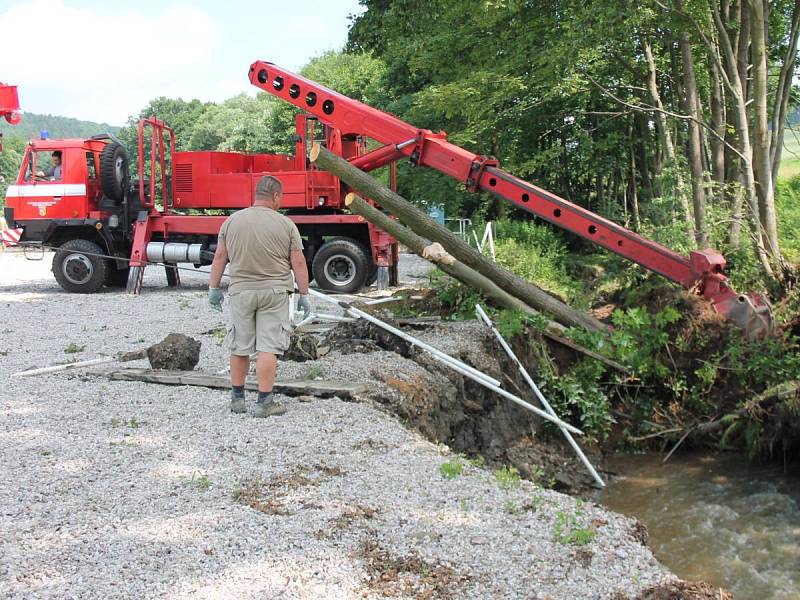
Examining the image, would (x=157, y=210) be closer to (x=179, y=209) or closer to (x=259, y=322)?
(x=179, y=209)

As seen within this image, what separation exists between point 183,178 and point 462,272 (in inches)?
316

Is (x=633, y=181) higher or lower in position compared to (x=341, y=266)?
higher

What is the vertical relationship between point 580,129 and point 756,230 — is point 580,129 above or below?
above

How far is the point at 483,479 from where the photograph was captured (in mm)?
4672

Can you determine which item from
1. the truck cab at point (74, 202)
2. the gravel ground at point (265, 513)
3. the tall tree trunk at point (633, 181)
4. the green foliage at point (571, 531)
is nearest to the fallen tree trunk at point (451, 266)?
the gravel ground at point (265, 513)

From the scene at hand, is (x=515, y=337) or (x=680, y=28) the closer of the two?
(x=515, y=337)

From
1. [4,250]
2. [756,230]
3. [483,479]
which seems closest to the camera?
[483,479]

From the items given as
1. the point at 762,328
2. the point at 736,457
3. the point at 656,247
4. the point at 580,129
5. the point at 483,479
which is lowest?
the point at 736,457

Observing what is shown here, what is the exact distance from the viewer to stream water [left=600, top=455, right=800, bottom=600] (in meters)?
4.74

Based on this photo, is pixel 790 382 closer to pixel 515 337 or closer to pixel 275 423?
pixel 515 337

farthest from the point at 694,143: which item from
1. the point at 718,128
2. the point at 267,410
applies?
the point at 267,410

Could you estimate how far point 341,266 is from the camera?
14.1 m

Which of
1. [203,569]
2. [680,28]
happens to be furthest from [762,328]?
[203,569]

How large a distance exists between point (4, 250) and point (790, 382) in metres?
26.2
